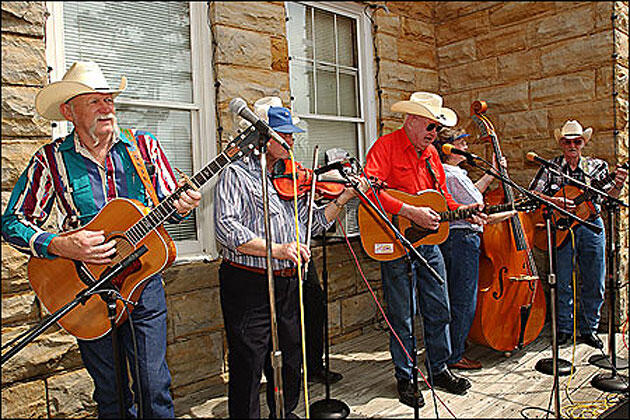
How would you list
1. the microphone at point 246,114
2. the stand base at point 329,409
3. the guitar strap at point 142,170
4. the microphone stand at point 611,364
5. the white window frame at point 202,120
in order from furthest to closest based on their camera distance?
the white window frame at point 202,120 → the microphone stand at point 611,364 → the stand base at point 329,409 → the guitar strap at point 142,170 → the microphone at point 246,114

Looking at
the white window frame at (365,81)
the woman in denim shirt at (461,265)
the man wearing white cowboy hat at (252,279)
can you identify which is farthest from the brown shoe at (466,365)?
the white window frame at (365,81)

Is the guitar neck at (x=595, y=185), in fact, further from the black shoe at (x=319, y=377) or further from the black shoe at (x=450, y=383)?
the black shoe at (x=319, y=377)

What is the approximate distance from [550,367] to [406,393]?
102cm

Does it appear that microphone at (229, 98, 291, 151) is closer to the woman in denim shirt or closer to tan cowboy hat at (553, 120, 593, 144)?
the woman in denim shirt

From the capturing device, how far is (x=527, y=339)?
11.0 ft

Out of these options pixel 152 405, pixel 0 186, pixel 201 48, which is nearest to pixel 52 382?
pixel 152 405

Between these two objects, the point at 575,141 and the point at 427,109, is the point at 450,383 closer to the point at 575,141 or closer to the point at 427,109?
the point at 427,109

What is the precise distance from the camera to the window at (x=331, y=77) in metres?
3.63

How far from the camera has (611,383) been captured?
9.52 feet

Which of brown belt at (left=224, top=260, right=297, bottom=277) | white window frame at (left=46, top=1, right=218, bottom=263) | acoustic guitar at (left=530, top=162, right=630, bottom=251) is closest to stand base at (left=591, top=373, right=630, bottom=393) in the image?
acoustic guitar at (left=530, top=162, right=630, bottom=251)

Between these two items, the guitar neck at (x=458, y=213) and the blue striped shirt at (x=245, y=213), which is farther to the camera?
the guitar neck at (x=458, y=213)

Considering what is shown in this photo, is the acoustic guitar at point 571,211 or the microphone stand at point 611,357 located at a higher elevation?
the acoustic guitar at point 571,211

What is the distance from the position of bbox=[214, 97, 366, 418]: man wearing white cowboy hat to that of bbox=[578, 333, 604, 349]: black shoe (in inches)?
93.0

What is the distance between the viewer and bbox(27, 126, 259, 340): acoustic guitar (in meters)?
1.95
